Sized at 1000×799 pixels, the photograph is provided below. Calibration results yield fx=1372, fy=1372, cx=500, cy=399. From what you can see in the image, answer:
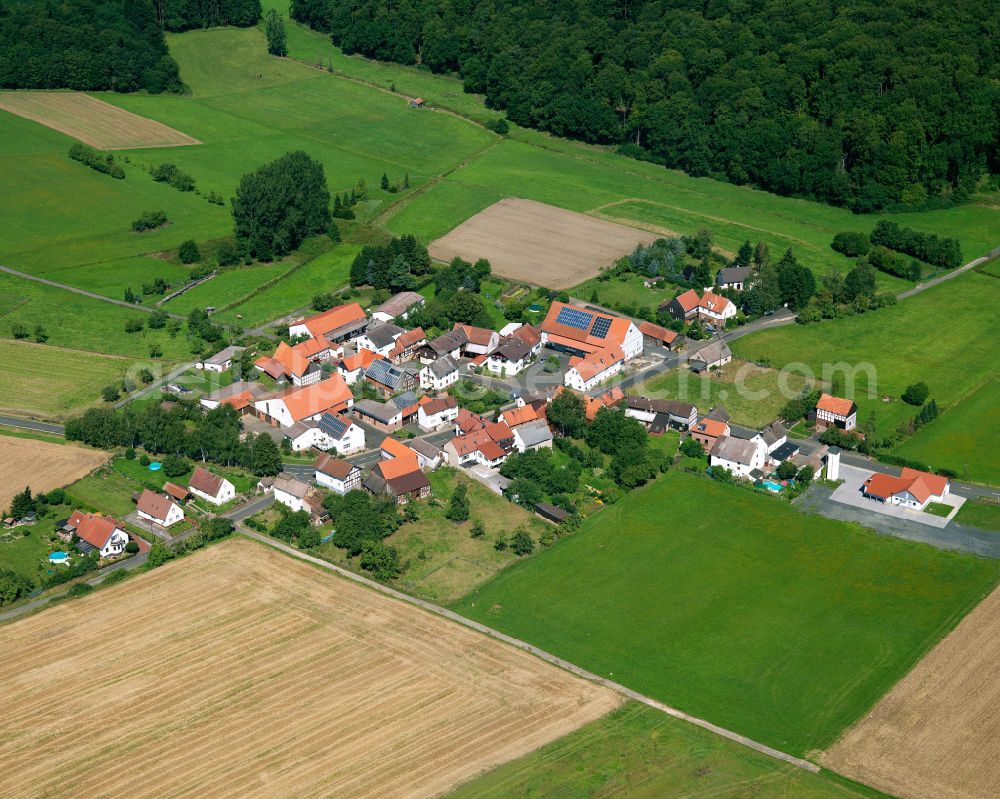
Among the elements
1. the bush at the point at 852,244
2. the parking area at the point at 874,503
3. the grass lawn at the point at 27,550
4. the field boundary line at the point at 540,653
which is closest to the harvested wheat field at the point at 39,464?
the grass lawn at the point at 27,550

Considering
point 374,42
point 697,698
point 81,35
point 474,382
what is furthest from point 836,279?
point 81,35

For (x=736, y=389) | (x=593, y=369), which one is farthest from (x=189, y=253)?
(x=736, y=389)

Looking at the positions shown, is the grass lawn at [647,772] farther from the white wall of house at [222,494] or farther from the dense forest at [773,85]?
the dense forest at [773,85]

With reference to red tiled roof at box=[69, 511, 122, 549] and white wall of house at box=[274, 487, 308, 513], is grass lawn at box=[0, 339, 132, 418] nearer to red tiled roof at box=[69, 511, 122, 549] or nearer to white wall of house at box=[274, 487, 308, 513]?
red tiled roof at box=[69, 511, 122, 549]

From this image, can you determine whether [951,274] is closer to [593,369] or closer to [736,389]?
[736,389]

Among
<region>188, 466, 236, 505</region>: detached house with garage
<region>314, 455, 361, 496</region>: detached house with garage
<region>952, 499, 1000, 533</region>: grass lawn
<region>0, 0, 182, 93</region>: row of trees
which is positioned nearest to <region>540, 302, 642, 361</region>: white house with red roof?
<region>314, 455, 361, 496</region>: detached house with garage
